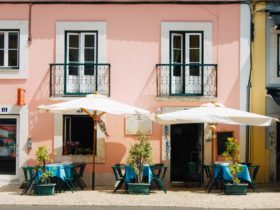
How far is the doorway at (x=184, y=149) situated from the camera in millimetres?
18422

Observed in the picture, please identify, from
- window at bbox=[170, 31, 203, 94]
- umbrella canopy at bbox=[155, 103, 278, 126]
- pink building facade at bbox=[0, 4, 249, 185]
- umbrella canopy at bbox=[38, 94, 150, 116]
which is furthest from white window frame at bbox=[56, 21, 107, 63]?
umbrella canopy at bbox=[155, 103, 278, 126]

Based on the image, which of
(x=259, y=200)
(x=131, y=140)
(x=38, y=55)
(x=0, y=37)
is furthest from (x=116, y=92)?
A: (x=259, y=200)

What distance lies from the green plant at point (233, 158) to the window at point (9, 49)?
6.94 metres

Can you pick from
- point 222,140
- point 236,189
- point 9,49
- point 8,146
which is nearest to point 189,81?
point 222,140

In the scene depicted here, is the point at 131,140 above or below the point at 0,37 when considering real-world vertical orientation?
below

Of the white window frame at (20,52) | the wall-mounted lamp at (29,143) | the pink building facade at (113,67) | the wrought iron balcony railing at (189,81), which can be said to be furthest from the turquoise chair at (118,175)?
the white window frame at (20,52)

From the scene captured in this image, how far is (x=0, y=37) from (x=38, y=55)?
1331 millimetres

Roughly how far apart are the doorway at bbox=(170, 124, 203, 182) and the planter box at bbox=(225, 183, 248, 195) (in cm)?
285

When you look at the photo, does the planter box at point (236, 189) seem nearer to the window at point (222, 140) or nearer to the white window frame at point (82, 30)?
the window at point (222, 140)

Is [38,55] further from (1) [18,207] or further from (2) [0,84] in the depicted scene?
(1) [18,207]

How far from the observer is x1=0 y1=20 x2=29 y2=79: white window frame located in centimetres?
1814

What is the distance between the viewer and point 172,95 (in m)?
18.1

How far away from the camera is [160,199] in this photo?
47.9 ft

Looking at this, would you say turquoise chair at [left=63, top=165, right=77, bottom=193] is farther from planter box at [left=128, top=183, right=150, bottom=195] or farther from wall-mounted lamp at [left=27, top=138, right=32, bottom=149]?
wall-mounted lamp at [left=27, top=138, right=32, bottom=149]
